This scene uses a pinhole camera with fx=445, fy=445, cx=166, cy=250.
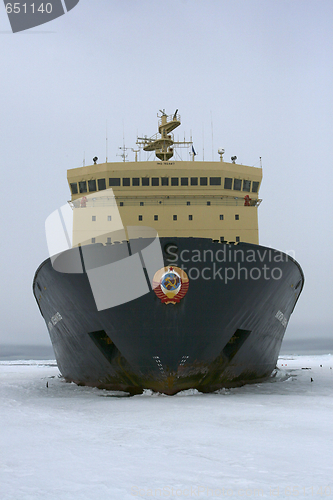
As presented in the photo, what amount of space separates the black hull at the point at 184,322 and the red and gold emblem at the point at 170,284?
0.17 m

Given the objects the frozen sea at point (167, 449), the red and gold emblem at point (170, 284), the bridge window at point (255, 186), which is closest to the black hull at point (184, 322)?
the red and gold emblem at point (170, 284)

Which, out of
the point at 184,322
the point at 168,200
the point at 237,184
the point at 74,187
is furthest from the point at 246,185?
the point at 184,322

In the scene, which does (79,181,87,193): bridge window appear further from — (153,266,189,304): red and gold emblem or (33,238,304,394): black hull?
(153,266,189,304): red and gold emblem

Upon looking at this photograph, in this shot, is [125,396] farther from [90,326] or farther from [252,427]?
[252,427]

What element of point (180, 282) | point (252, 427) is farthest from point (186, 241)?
point (252, 427)

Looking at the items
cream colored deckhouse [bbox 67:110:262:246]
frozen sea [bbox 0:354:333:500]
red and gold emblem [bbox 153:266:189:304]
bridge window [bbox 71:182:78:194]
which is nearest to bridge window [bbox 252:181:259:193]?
cream colored deckhouse [bbox 67:110:262:246]

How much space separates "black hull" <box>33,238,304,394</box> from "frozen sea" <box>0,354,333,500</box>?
104 cm

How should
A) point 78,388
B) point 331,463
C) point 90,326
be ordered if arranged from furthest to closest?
point 78,388, point 90,326, point 331,463

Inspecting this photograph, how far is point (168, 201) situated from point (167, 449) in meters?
11.8

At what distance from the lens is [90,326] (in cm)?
1229

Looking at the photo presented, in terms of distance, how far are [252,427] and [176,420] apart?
1.38m

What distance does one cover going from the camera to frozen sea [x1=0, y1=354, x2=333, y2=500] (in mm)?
4516

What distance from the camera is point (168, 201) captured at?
1694 centimetres

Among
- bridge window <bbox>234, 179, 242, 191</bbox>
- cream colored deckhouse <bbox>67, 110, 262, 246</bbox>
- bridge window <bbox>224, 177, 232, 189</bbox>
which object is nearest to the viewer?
cream colored deckhouse <bbox>67, 110, 262, 246</bbox>
